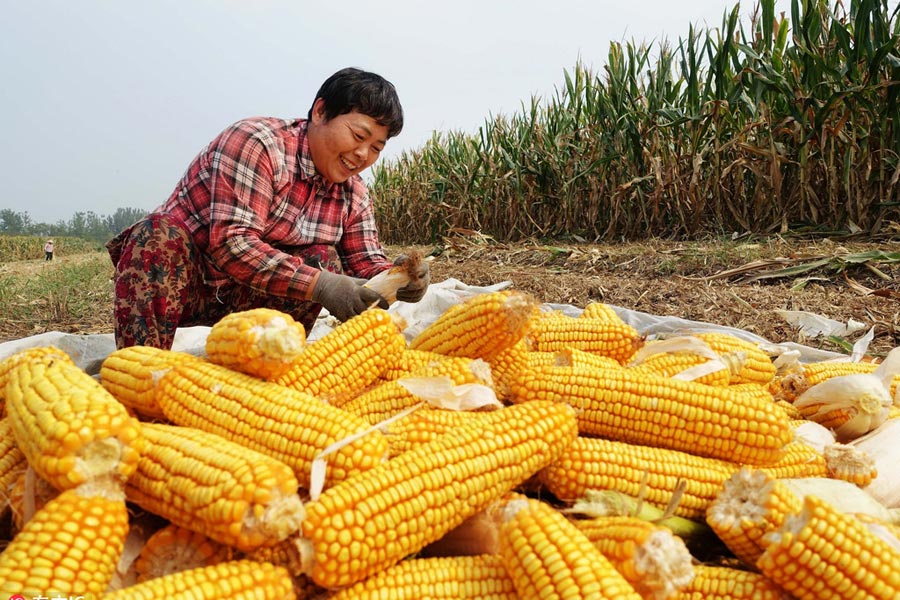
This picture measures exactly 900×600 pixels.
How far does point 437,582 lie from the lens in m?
1.25

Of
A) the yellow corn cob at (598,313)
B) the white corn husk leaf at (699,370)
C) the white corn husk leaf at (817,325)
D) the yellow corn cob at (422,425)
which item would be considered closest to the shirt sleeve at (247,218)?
the yellow corn cob at (598,313)

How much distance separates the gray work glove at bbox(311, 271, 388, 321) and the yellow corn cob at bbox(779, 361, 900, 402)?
186cm

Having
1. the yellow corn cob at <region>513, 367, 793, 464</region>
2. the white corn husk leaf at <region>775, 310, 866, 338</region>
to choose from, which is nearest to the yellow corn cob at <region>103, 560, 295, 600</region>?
the yellow corn cob at <region>513, 367, 793, 464</region>

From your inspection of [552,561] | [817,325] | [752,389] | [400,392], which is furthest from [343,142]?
[817,325]

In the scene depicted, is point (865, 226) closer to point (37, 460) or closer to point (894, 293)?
point (894, 293)

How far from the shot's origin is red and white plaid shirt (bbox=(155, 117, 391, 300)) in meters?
3.05

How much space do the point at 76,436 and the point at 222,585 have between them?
416 millimetres

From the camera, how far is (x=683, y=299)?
213 inches

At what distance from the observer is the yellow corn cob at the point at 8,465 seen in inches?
57.2

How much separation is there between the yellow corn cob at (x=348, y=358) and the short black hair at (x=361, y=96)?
156cm

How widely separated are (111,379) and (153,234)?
1.41m

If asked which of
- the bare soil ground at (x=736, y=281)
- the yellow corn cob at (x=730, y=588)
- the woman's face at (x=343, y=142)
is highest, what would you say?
the woman's face at (x=343, y=142)

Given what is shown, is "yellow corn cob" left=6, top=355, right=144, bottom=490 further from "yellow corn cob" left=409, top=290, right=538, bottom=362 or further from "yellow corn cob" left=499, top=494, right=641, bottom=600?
"yellow corn cob" left=409, top=290, right=538, bottom=362

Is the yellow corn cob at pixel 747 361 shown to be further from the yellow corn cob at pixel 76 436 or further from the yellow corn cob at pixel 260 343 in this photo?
the yellow corn cob at pixel 76 436
